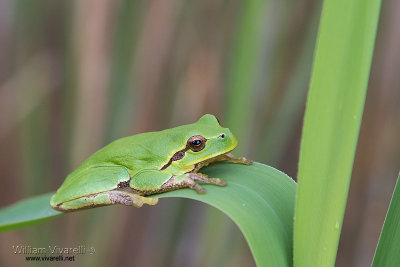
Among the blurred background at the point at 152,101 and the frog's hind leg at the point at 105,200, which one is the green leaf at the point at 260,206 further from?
the blurred background at the point at 152,101

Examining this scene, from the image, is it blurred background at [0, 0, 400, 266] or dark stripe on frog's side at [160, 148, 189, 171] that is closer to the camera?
dark stripe on frog's side at [160, 148, 189, 171]

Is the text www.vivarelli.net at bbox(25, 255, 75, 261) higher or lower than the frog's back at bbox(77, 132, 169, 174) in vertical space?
lower

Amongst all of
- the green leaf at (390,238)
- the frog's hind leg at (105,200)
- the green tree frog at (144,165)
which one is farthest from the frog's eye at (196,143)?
the green leaf at (390,238)

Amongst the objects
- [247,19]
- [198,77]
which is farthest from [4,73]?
[247,19]

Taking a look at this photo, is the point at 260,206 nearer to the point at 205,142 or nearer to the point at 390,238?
the point at 390,238

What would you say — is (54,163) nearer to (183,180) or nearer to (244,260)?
(244,260)

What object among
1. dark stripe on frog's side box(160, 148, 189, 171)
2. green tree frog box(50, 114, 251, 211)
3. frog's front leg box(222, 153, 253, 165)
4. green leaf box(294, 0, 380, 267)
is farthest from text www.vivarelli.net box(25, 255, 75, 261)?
green leaf box(294, 0, 380, 267)

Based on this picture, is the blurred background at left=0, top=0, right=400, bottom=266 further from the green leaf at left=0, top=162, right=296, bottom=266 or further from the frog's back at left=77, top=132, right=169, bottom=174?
the green leaf at left=0, top=162, right=296, bottom=266
